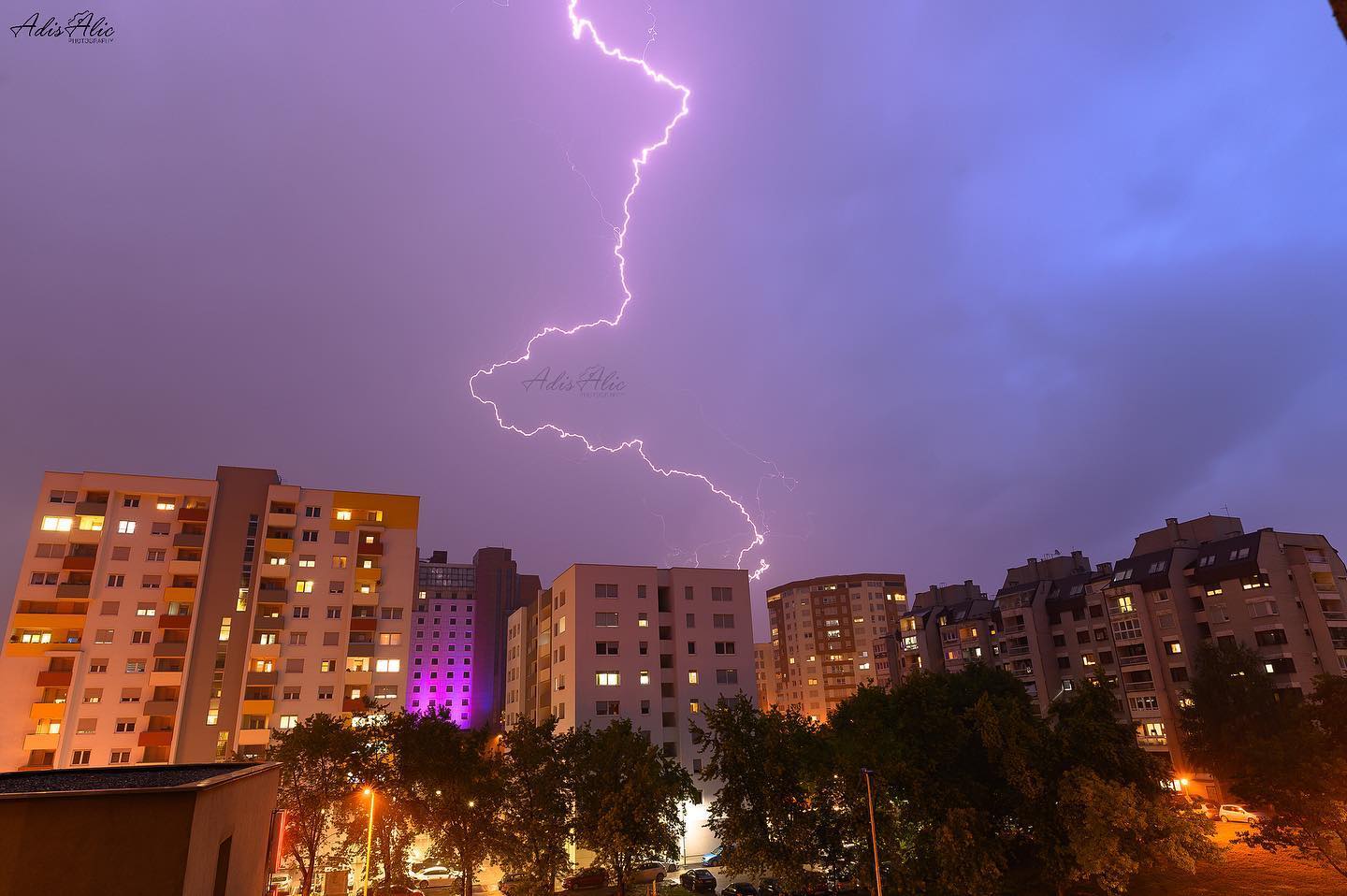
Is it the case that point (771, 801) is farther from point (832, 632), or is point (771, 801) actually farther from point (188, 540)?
point (832, 632)

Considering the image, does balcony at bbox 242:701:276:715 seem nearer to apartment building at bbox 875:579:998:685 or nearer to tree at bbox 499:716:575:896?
tree at bbox 499:716:575:896

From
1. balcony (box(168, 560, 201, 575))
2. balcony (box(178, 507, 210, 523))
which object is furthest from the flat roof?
balcony (box(178, 507, 210, 523))

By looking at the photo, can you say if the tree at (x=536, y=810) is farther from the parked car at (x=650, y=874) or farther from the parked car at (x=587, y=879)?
the parked car at (x=650, y=874)

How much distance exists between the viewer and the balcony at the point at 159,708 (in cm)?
6278

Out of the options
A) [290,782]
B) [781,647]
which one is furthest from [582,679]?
[781,647]

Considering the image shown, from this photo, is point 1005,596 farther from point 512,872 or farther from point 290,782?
point 290,782

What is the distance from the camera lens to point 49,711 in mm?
60656

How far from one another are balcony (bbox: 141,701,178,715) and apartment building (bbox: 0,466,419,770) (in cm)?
12

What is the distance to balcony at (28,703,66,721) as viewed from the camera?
60406mm

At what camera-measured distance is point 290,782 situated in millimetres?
43531

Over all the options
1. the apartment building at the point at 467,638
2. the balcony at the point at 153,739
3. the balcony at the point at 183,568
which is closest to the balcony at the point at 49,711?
the balcony at the point at 153,739

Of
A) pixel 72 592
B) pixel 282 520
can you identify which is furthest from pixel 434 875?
pixel 72 592

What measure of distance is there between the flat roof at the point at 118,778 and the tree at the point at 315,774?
854 inches

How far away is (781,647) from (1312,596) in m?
117
